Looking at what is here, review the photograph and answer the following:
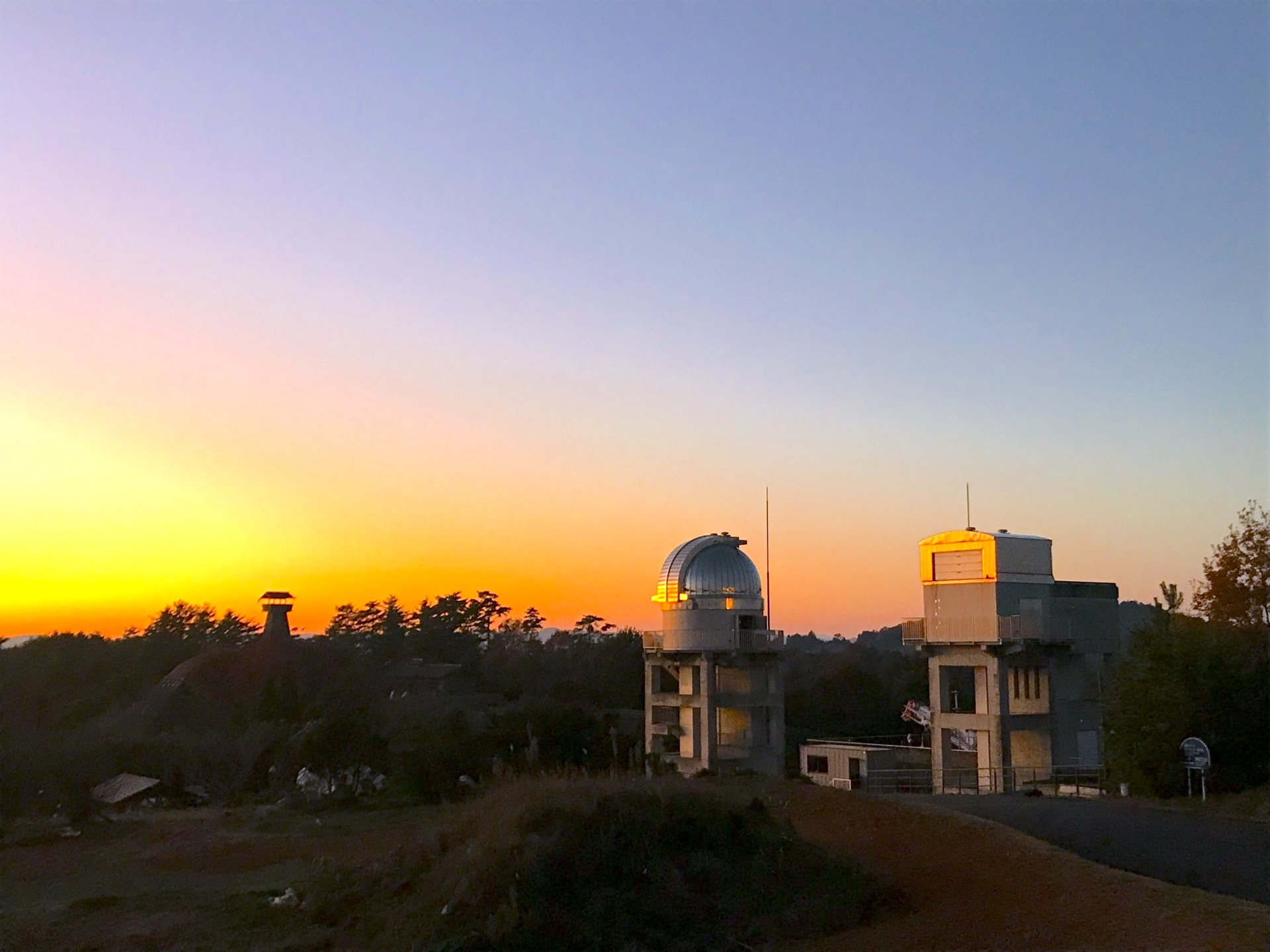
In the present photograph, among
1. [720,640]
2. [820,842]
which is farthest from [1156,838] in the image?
[720,640]

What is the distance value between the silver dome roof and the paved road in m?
24.6

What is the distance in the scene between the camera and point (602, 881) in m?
11.9

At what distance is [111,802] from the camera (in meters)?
25.3

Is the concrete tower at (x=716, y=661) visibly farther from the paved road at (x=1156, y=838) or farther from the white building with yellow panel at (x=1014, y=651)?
the paved road at (x=1156, y=838)

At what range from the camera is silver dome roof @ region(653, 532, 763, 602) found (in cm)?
4356

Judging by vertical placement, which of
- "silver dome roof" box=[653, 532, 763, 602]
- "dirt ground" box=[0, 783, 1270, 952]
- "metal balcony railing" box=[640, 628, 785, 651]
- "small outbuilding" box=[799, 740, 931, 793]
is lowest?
"small outbuilding" box=[799, 740, 931, 793]

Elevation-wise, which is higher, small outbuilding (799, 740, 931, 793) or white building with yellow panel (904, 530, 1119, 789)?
white building with yellow panel (904, 530, 1119, 789)

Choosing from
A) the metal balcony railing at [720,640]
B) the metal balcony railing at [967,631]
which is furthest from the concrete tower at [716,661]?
the metal balcony railing at [967,631]

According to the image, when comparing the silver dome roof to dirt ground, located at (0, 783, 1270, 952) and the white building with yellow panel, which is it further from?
dirt ground, located at (0, 783, 1270, 952)

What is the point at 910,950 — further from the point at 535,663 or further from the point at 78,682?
the point at 535,663

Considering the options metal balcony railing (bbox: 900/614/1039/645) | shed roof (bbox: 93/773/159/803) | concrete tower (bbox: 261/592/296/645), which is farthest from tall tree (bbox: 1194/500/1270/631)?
concrete tower (bbox: 261/592/296/645)

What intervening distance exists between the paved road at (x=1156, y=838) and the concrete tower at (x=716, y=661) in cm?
2402

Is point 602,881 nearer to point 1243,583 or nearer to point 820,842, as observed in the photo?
point 820,842

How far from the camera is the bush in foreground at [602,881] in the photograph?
1122 centimetres
